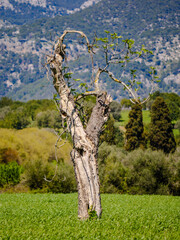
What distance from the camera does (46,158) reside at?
1258 inches

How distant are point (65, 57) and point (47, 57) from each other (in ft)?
1.93

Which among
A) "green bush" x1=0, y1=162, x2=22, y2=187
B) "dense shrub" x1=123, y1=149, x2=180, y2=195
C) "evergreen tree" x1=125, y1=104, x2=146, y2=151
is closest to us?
"green bush" x1=0, y1=162, x2=22, y2=187

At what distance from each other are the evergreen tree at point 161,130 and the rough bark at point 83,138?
3689cm

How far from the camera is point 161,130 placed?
4406 centimetres

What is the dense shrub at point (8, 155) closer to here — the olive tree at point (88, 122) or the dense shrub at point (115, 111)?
the olive tree at point (88, 122)

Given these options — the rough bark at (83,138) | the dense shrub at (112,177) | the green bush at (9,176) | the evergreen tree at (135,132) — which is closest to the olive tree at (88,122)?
the rough bark at (83,138)

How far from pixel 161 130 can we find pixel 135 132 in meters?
4.60

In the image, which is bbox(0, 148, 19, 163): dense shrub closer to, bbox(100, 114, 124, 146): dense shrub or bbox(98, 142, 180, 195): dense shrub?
bbox(98, 142, 180, 195): dense shrub

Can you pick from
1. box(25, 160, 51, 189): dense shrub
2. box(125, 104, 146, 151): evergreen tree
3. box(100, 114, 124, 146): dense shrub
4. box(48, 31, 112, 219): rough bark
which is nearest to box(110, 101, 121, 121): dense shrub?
box(100, 114, 124, 146): dense shrub

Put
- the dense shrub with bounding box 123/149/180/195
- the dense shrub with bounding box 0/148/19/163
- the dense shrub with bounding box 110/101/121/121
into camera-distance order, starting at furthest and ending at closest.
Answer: the dense shrub with bounding box 110/101/121/121, the dense shrub with bounding box 0/148/19/163, the dense shrub with bounding box 123/149/180/195

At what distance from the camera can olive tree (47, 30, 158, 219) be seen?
23.5 ft

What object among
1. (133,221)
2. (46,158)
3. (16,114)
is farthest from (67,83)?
→ (16,114)

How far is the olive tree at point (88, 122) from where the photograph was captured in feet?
23.5

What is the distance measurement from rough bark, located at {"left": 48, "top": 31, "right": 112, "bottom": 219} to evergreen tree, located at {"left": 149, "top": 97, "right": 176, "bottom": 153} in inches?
1452
